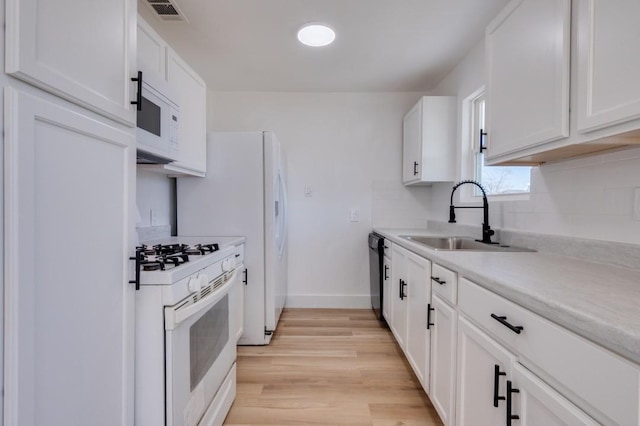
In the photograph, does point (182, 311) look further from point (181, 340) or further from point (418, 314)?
point (418, 314)

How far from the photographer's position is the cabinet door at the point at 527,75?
46.2 inches

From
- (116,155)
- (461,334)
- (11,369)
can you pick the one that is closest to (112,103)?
(116,155)

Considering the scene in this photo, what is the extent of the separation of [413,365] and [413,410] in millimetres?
242

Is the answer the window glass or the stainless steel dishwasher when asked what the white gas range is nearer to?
the stainless steel dishwasher

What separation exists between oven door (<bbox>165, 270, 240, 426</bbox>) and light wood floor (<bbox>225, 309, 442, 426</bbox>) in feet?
1.18

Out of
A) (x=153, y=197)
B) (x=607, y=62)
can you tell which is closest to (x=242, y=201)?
(x=153, y=197)

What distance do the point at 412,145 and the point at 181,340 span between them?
8.65 feet

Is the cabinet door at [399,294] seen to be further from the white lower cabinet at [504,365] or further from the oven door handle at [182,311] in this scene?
the oven door handle at [182,311]

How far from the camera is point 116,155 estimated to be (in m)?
1.00

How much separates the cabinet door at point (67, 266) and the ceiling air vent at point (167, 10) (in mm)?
1335

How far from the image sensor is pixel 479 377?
3.73 feet

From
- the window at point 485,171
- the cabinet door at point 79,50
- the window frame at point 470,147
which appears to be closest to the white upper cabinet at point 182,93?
the cabinet door at point 79,50

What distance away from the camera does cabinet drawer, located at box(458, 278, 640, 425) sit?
59 cm

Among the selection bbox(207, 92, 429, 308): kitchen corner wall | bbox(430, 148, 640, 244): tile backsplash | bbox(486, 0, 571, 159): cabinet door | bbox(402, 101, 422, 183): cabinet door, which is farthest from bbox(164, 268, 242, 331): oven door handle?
bbox(402, 101, 422, 183): cabinet door
